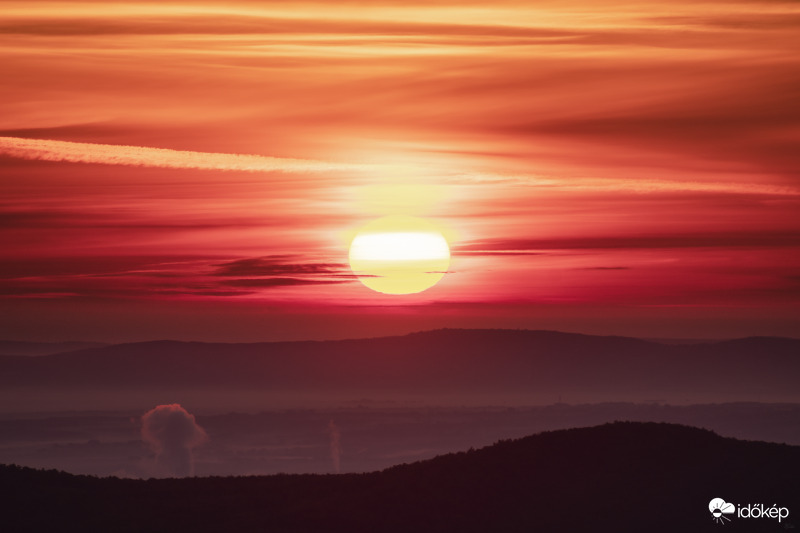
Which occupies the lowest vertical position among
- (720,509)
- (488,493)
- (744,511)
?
(744,511)

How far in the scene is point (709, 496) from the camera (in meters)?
43.2

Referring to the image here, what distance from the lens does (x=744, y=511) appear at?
4212cm

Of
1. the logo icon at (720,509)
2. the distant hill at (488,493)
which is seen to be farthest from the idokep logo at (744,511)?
the distant hill at (488,493)

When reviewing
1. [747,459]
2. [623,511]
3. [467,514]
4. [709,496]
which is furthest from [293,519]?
[747,459]

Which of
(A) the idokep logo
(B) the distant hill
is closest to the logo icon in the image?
(A) the idokep logo

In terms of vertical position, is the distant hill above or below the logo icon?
above

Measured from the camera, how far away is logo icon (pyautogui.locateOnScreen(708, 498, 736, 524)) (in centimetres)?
4155

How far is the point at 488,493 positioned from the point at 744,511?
10.3 metres

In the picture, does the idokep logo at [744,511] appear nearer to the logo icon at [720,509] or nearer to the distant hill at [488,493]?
the logo icon at [720,509]

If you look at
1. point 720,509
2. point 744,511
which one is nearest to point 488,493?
point 720,509

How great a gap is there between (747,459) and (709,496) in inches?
170

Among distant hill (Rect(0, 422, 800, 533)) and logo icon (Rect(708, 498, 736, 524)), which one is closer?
logo icon (Rect(708, 498, 736, 524))

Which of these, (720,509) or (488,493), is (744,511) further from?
(488,493)

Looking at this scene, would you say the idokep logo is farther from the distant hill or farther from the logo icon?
the distant hill
